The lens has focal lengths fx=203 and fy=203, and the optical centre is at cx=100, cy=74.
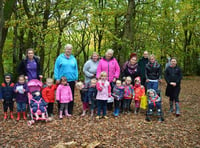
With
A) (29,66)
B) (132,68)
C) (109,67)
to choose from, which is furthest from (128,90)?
(29,66)

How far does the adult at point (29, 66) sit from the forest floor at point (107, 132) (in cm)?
140

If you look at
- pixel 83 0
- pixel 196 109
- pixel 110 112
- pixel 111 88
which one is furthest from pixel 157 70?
pixel 83 0

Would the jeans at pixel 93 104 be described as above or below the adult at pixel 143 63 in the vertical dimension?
below

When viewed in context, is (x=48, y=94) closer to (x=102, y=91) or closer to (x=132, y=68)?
(x=102, y=91)

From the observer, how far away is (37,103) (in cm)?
591

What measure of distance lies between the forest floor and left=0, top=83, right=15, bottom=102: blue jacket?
2.22 feet

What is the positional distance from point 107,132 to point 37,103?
7.35ft

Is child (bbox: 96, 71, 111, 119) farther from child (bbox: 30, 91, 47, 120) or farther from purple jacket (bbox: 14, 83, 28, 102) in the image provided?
purple jacket (bbox: 14, 83, 28, 102)

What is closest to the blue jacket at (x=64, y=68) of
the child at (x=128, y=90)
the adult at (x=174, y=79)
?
the child at (x=128, y=90)

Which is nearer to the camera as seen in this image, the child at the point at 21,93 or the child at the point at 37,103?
the child at the point at 37,103

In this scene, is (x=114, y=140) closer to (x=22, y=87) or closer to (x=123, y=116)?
(x=123, y=116)

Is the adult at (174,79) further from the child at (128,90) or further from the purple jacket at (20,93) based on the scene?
the purple jacket at (20,93)

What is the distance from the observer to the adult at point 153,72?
261 inches

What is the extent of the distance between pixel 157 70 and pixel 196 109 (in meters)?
2.61
